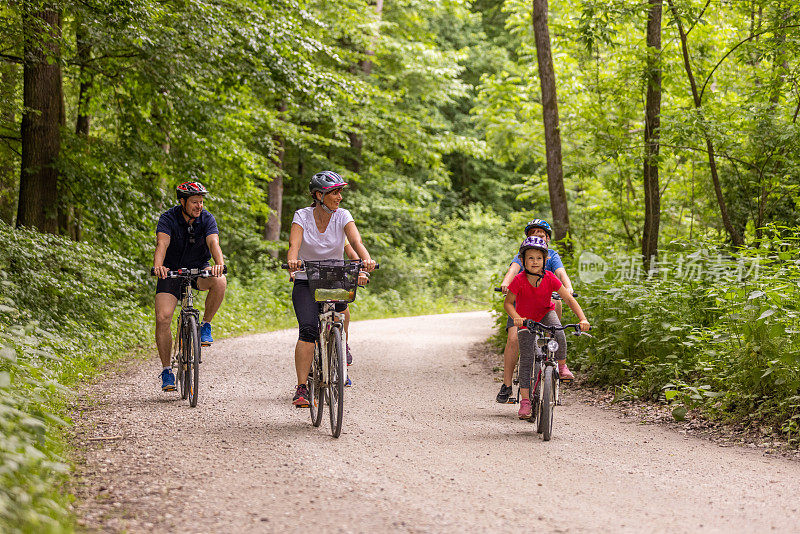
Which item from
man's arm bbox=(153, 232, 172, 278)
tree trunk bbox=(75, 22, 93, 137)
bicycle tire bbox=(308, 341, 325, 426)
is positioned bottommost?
bicycle tire bbox=(308, 341, 325, 426)

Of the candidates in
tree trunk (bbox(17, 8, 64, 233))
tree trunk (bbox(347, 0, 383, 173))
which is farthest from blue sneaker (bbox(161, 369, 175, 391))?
tree trunk (bbox(347, 0, 383, 173))

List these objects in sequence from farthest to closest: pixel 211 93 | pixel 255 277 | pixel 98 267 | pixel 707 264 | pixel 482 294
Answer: pixel 482 294 → pixel 255 277 → pixel 211 93 → pixel 98 267 → pixel 707 264

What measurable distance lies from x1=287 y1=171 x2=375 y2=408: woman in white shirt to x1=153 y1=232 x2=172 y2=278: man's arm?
1425 millimetres

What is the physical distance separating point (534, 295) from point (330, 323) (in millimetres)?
2061

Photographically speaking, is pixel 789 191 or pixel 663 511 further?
pixel 789 191

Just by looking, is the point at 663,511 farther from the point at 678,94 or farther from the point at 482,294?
the point at 482,294

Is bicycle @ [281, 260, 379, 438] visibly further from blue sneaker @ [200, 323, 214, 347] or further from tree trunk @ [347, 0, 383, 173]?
tree trunk @ [347, 0, 383, 173]

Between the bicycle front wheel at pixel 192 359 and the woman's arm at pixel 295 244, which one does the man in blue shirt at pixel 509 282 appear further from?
the bicycle front wheel at pixel 192 359

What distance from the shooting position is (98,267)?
39.7 feet

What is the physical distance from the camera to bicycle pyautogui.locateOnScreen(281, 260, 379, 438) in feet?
21.4

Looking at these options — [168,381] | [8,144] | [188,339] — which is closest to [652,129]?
[188,339]

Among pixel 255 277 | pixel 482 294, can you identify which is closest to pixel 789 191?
pixel 255 277

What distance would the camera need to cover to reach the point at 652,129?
12.8m

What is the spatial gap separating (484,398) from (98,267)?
677cm
